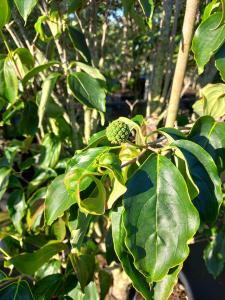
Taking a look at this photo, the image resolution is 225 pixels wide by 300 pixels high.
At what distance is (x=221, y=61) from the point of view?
0.66 m

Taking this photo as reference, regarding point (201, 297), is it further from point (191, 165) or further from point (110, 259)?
point (191, 165)

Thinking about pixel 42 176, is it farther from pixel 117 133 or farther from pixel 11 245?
pixel 117 133

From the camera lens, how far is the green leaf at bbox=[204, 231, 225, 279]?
126cm

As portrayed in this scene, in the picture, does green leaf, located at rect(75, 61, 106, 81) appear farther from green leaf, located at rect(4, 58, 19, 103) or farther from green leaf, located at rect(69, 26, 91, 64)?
green leaf, located at rect(4, 58, 19, 103)

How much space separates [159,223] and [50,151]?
646mm

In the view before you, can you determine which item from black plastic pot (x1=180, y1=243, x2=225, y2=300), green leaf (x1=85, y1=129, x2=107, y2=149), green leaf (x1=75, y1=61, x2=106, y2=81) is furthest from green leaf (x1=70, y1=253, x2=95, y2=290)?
black plastic pot (x1=180, y1=243, x2=225, y2=300)

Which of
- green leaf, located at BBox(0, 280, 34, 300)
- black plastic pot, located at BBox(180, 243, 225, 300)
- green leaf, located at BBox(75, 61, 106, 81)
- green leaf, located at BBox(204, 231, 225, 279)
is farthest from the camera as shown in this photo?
black plastic pot, located at BBox(180, 243, 225, 300)

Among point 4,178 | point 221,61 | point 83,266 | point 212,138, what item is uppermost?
point 221,61

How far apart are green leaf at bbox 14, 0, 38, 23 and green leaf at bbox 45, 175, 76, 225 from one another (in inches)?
12.3

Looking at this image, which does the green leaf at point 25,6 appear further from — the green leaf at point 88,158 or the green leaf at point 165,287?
the green leaf at point 165,287

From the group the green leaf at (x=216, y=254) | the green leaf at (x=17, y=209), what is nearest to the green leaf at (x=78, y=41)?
the green leaf at (x=17, y=209)

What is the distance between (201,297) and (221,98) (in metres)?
1.09

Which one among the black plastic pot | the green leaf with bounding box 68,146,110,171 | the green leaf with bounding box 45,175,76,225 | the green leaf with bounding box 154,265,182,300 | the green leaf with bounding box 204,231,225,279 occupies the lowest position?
the black plastic pot

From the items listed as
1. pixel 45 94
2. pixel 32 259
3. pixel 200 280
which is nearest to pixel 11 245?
pixel 32 259
